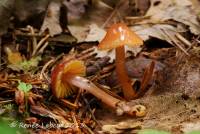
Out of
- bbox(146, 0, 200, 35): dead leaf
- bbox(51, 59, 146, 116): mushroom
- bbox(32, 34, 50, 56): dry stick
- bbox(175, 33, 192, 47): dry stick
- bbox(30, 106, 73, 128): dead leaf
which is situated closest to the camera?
bbox(30, 106, 73, 128): dead leaf

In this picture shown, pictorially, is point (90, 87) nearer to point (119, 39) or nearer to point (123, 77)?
point (123, 77)

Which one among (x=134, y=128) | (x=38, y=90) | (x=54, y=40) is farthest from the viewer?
(x=54, y=40)

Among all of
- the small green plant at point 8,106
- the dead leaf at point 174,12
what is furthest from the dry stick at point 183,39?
the small green plant at point 8,106

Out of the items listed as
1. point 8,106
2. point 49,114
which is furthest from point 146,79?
point 8,106

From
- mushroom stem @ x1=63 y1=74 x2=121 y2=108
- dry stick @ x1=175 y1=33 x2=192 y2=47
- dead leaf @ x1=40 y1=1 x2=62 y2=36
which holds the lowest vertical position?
mushroom stem @ x1=63 y1=74 x2=121 y2=108

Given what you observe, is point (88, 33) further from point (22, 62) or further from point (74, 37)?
point (22, 62)

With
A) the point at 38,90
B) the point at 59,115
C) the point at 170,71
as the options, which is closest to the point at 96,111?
the point at 59,115

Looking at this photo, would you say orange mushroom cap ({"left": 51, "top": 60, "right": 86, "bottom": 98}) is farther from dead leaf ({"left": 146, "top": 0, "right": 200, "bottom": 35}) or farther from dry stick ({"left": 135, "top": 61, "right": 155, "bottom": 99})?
dead leaf ({"left": 146, "top": 0, "right": 200, "bottom": 35})

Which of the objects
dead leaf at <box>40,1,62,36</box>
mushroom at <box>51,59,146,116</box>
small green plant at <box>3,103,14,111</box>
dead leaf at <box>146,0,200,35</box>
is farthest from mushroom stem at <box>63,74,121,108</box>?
dead leaf at <box>146,0,200,35</box>
